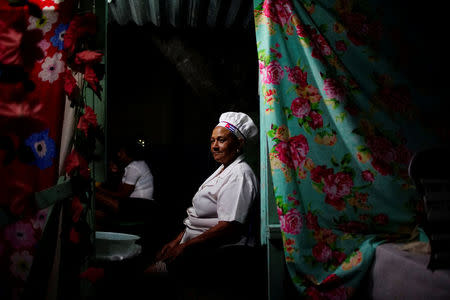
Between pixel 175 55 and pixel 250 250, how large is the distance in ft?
11.4

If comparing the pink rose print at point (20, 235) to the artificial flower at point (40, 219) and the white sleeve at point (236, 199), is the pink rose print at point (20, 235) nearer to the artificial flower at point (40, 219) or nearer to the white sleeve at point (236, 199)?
the artificial flower at point (40, 219)

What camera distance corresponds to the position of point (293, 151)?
197 centimetres

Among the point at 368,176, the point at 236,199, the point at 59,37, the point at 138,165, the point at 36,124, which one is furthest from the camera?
the point at 138,165

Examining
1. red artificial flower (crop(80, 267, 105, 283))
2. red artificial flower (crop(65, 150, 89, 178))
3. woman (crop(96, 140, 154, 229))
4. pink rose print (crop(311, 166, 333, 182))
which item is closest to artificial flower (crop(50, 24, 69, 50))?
red artificial flower (crop(65, 150, 89, 178))

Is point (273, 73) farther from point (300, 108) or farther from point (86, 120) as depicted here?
point (86, 120)

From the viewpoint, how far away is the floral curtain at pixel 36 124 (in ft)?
3.37

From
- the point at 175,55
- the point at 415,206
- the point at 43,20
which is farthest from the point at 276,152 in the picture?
the point at 175,55

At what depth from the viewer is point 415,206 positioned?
191cm

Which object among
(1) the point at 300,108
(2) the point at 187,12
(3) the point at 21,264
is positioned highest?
(2) the point at 187,12

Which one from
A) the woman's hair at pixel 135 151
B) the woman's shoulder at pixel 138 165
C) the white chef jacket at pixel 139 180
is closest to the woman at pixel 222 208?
the white chef jacket at pixel 139 180

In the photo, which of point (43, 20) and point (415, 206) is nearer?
point (43, 20)

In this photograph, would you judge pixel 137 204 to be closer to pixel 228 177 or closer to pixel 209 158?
pixel 228 177

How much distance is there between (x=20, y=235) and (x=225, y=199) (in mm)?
1441

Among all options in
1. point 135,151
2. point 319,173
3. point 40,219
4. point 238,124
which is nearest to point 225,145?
point 238,124
